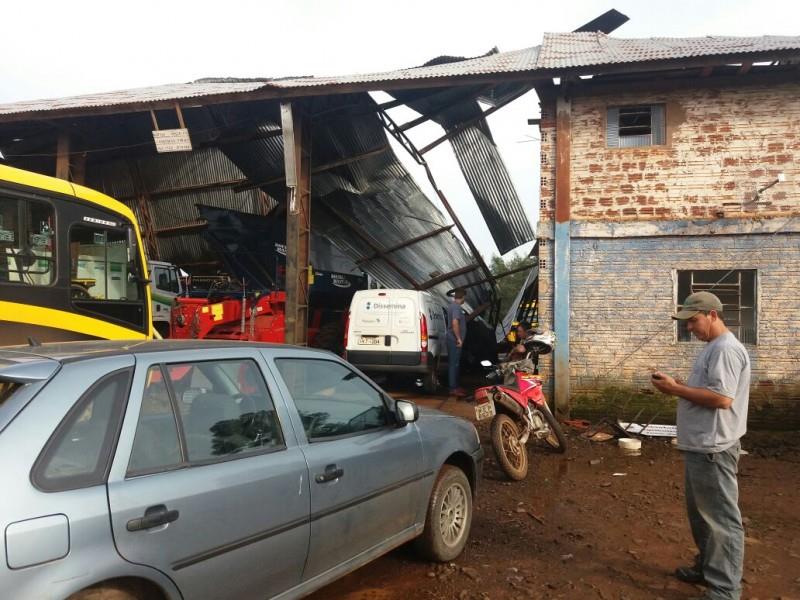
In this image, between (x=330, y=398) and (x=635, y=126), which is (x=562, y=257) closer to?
(x=635, y=126)

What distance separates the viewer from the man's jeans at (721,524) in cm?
325

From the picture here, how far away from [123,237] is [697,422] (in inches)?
221

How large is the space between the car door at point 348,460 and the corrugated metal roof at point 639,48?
6.89m

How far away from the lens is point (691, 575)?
368cm

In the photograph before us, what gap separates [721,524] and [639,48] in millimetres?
8645

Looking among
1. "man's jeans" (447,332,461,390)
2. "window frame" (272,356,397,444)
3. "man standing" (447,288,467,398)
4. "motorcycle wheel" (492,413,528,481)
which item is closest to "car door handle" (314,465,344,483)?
"window frame" (272,356,397,444)

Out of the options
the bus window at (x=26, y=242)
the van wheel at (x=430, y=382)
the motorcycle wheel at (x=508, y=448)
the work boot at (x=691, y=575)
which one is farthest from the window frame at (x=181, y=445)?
the van wheel at (x=430, y=382)

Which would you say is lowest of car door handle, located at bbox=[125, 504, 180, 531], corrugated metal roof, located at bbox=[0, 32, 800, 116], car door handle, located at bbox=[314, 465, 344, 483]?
car door handle, located at bbox=[314, 465, 344, 483]

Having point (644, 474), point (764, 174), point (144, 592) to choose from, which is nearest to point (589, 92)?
point (764, 174)

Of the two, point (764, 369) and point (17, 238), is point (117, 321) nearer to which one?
point (17, 238)

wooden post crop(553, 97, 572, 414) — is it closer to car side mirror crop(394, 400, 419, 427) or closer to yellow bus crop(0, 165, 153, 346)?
yellow bus crop(0, 165, 153, 346)

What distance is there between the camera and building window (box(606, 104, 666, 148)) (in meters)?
9.12

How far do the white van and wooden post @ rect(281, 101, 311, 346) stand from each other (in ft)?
2.97

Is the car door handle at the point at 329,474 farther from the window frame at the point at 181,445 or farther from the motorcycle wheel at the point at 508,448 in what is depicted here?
the motorcycle wheel at the point at 508,448
